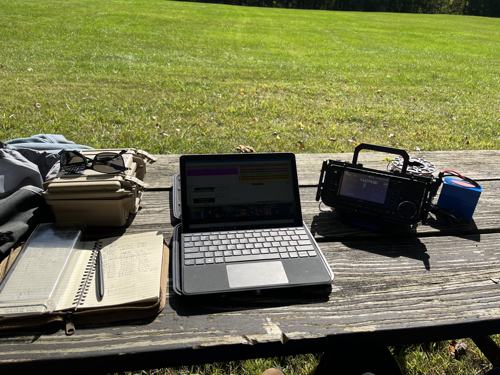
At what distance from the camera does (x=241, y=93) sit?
6.94 meters

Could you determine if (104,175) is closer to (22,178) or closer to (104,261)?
(104,261)

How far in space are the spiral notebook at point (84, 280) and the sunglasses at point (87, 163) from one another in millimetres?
335

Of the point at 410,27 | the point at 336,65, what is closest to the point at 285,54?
the point at 336,65

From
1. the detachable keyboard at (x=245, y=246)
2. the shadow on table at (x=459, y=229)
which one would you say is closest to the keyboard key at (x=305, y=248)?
the detachable keyboard at (x=245, y=246)

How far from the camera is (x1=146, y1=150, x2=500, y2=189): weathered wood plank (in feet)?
6.71

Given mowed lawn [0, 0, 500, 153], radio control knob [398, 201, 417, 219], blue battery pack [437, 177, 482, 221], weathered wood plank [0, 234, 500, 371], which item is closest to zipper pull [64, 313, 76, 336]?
weathered wood plank [0, 234, 500, 371]

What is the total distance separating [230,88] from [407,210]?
6233 mm

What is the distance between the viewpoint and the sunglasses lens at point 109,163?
59.2 inches

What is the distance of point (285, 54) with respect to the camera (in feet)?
38.7

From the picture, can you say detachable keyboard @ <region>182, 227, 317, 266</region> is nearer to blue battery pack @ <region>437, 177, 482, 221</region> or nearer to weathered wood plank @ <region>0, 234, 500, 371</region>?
weathered wood plank @ <region>0, 234, 500, 371</region>

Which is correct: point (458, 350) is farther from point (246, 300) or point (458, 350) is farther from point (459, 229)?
point (246, 300)

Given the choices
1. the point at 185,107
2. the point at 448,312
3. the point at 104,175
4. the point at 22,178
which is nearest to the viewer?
the point at 448,312

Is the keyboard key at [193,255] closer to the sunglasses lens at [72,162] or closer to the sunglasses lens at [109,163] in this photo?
the sunglasses lens at [109,163]

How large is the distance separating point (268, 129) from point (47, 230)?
4132 mm
